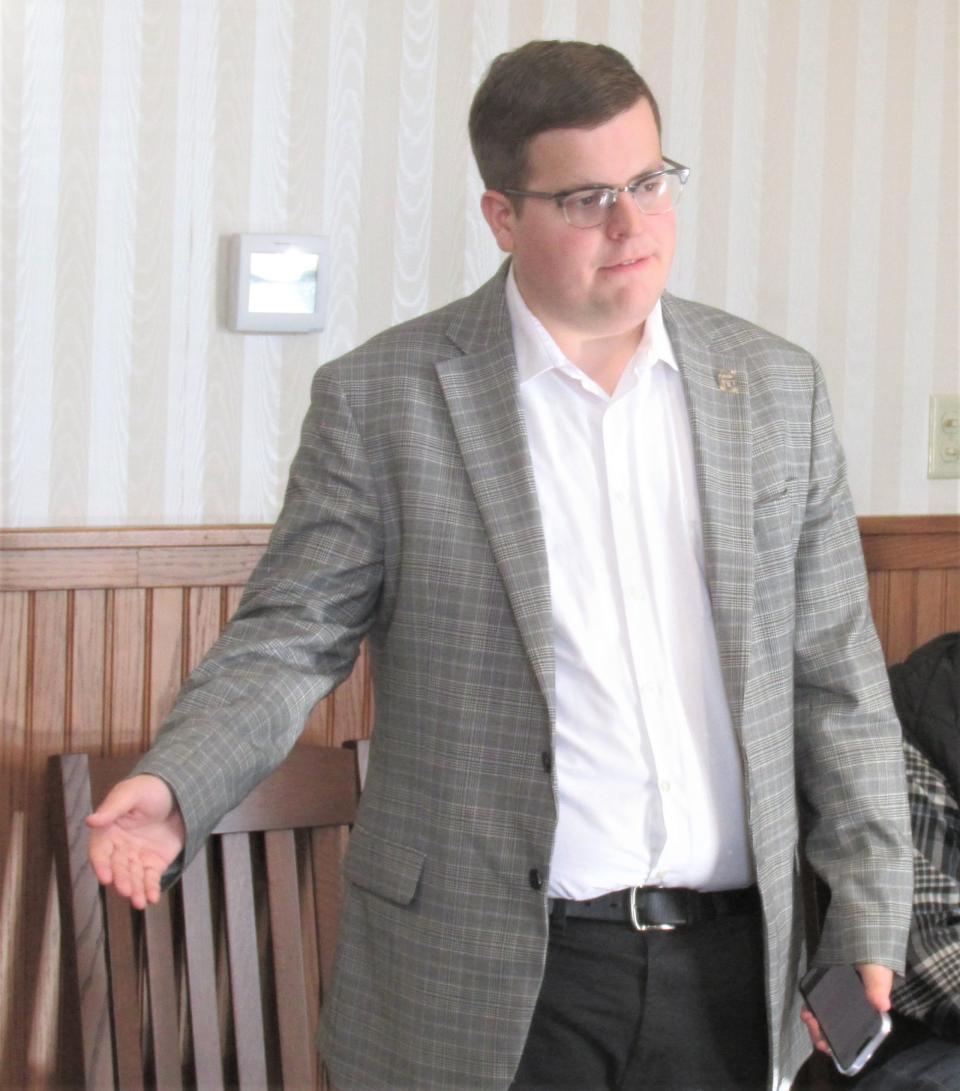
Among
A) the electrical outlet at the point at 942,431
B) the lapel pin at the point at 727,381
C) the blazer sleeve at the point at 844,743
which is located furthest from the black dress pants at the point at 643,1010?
the electrical outlet at the point at 942,431

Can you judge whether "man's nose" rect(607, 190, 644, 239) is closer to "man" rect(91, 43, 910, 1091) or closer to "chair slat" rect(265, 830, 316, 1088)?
"man" rect(91, 43, 910, 1091)

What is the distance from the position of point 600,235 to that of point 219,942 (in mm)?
1278

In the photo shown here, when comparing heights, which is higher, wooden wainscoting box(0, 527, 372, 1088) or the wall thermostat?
the wall thermostat

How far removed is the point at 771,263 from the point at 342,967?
1.45 metres

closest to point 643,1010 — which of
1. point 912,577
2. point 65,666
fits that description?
point 65,666

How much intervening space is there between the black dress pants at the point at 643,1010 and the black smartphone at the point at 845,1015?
8cm

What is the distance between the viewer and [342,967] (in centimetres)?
147

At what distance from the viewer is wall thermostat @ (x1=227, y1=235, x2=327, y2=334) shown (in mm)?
2088

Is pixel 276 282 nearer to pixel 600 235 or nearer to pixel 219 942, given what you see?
pixel 600 235

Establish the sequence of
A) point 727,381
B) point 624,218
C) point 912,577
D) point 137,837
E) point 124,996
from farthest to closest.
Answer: point 912,577, point 124,996, point 727,381, point 624,218, point 137,837

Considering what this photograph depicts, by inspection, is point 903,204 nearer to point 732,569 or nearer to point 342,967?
point 732,569

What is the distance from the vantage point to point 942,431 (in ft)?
8.32

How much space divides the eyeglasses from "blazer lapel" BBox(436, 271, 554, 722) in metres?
0.15

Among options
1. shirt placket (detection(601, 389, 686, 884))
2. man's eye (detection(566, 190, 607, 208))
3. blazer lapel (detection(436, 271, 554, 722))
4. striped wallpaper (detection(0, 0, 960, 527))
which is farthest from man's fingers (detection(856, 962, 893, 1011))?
striped wallpaper (detection(0, 0, 960, 527))
